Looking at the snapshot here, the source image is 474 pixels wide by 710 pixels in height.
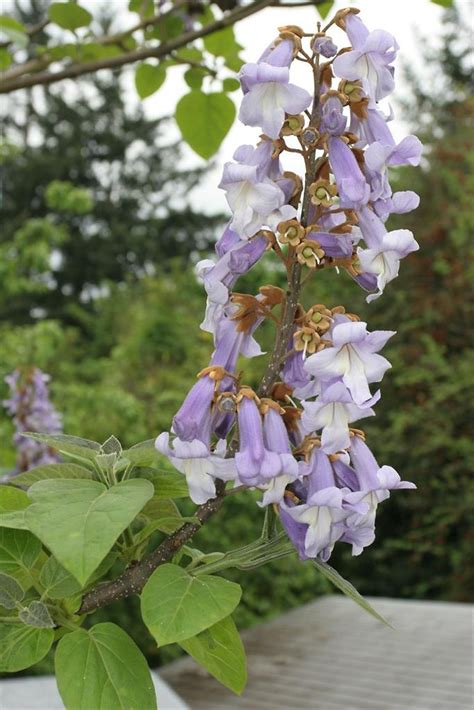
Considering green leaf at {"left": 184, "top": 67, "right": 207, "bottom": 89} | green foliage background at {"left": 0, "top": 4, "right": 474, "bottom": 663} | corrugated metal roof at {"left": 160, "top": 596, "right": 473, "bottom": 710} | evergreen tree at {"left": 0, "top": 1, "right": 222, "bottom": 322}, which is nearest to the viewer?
green leaf at {"left": 184, "top": 67, "right": 207, "bottom": 89}

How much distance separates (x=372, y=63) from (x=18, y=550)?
446mm

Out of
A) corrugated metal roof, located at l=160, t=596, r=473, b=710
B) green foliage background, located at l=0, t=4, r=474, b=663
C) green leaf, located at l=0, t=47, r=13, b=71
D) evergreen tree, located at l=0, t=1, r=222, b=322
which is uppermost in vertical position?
evergreen tree, located at l=0, t=1, r=222, b=322

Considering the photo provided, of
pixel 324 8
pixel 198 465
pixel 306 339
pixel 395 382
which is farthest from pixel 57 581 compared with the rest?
pixel 395 382

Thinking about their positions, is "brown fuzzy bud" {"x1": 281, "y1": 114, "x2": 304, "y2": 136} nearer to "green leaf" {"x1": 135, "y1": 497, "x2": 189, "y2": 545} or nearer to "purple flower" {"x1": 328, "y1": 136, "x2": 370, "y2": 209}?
"purple flower" {"x1": 328, "y1": 136, "x2": 370, "y2": 209}

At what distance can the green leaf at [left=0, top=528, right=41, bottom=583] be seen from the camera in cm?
75

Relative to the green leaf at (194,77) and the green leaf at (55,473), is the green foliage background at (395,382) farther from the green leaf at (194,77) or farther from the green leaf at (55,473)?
the green leaf at (55,473)

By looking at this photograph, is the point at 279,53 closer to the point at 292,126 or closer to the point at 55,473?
the point at 292,126

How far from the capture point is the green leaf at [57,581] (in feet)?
2.32

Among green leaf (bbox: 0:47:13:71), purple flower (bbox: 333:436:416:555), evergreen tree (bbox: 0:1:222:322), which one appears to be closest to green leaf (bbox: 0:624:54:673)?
purple flower (bbox: 333:436:416:555)

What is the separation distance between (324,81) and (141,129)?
23.2 metres

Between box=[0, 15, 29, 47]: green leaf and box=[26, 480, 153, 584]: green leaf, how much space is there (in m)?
1.05

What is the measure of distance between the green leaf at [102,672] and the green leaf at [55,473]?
0.12m

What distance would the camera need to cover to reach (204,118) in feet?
4.94

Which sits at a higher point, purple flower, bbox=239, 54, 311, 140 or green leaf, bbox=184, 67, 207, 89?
green leaf, bbox=184, 67, 207, 89
